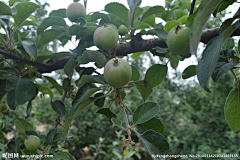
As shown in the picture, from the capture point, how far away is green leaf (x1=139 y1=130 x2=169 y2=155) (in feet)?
1.62

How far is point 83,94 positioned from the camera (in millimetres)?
587

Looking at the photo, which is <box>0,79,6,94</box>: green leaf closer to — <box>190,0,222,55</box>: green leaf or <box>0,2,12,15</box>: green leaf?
<box>0,2,12,15</box>: green leaf

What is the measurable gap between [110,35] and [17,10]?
1.38 feet

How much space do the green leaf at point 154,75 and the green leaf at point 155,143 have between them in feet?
0.62

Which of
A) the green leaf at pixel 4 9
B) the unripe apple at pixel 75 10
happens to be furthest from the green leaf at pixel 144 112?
the green leaf at pixel 4 9

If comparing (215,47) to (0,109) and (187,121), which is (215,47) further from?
(187,121)

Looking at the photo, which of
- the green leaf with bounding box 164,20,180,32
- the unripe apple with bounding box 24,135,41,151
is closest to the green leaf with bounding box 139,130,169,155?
the green leaf with bounding box 164,20,180,32

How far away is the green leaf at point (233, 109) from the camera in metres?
0.62

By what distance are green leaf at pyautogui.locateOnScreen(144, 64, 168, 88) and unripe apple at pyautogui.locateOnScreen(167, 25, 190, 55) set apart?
157 mm

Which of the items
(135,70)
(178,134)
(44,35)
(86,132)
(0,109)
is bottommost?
(86,132)

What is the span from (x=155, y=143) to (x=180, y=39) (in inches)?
11.2

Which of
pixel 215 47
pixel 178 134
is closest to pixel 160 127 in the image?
pixel 215 47

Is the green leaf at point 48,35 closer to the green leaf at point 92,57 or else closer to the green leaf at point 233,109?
the green leaf at point 92,57

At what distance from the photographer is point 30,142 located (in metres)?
0.79
